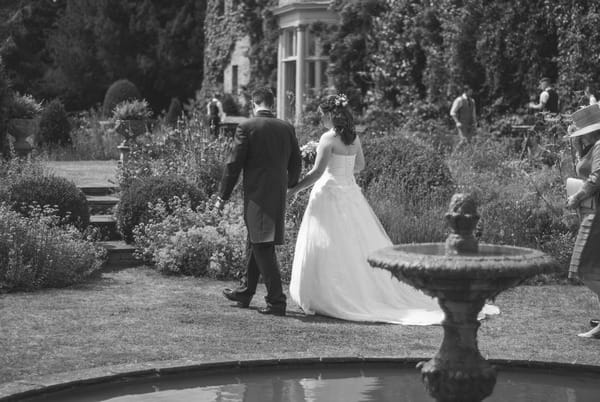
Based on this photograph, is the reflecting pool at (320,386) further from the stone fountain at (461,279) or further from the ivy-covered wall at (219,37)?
the ivy-covered wall at (219,37)

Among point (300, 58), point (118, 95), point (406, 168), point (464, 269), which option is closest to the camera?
point (464, 269)

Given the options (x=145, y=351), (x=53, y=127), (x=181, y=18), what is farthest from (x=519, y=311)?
(x=181, y=18)

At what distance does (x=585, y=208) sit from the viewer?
749cm

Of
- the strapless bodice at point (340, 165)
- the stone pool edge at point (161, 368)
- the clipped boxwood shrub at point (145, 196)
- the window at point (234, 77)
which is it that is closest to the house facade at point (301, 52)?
the window at point (234, 77)

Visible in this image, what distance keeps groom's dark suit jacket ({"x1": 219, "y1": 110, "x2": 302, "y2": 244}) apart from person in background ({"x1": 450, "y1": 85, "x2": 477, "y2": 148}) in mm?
11213

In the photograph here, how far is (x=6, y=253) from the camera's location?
940 centimetres

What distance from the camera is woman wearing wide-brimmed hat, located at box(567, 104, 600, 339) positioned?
7.31 m

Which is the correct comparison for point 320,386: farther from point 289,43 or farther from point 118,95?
point 118,95

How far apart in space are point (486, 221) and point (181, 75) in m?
26.2

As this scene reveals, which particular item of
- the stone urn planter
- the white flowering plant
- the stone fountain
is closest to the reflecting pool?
the stone fountain

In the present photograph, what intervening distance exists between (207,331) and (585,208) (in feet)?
9.39

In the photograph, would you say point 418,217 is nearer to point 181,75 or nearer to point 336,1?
point 336,1

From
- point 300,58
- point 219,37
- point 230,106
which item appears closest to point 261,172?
point 300,58

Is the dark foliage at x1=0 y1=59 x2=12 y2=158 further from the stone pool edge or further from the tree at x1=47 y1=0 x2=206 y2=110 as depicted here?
the tree at x1=47 y1=0 x2=206 y2=110
